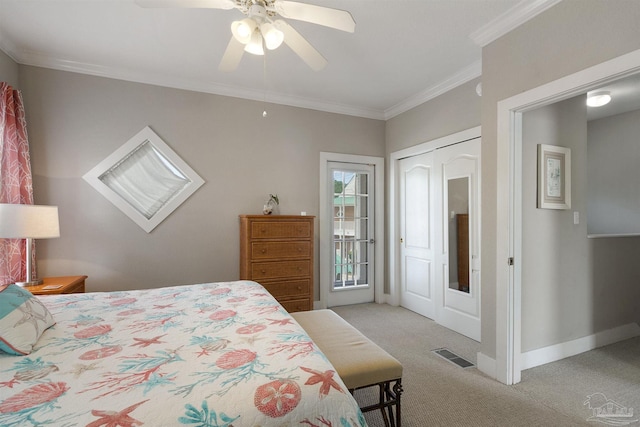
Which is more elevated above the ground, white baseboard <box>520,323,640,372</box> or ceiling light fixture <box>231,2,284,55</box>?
ceiling light fixture <box>231,2,284,55</box>

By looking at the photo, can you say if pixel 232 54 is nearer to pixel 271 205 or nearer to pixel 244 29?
pixel 244 29

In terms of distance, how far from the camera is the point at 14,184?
7.97ft

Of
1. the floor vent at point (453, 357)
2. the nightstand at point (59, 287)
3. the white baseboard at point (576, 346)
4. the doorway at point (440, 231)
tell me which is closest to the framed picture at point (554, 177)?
the doorway at point (440, 231)

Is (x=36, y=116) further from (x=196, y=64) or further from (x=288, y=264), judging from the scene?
(x=288, y=264)

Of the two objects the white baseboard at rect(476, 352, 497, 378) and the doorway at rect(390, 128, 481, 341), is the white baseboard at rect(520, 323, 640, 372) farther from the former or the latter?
the doorway at rect(390, 128, 481, 341)

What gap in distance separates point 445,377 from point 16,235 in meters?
3.35

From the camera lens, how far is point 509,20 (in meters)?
2.13

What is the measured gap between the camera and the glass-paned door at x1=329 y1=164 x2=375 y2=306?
405 cm

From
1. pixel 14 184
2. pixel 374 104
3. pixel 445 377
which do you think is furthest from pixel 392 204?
pixel 14 184

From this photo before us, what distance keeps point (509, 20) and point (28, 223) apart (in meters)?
3.82

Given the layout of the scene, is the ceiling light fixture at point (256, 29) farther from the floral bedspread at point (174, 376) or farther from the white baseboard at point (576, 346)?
the white baseboard at point (576, 346)

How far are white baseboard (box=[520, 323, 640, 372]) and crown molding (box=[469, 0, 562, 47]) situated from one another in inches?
100

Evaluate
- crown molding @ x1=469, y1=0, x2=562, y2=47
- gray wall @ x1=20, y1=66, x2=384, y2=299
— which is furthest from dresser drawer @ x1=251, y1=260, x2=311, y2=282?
crown molding @ x1=469, y1=0, x2=562, y2=47

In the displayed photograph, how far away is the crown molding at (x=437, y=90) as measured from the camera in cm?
290
